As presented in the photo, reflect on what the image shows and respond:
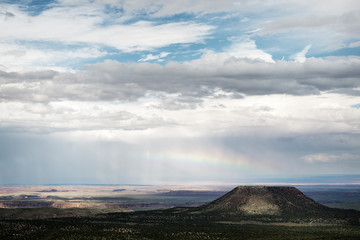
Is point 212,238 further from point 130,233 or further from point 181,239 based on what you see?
point 130,233

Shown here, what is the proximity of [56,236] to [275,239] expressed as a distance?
87767 mm

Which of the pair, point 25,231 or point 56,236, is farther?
point 25,231

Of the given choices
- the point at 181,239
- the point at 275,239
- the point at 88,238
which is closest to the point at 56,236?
the point at 88,238

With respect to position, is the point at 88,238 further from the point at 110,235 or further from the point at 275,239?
the point at 275,239

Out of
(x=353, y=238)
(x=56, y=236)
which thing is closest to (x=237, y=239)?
(x=353, y=238)

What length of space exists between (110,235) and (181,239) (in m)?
29.7

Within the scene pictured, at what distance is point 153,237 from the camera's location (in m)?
186

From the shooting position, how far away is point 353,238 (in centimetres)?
17825

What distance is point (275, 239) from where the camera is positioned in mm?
180125

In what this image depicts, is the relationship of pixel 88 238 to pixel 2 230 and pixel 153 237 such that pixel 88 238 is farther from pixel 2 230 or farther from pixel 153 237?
pixel 2 230

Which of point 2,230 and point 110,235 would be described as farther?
point 2,230

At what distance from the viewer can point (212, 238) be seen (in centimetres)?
18250

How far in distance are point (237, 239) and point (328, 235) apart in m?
40.7

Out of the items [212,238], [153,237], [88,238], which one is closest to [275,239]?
[212,238]
